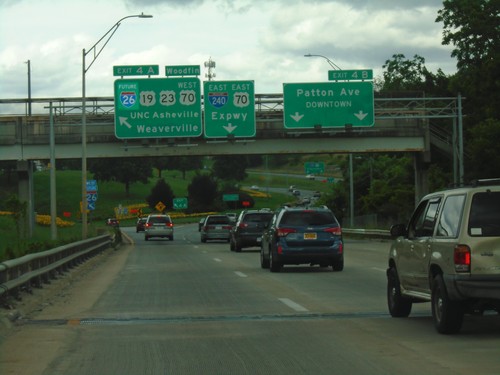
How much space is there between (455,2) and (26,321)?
53.9 m

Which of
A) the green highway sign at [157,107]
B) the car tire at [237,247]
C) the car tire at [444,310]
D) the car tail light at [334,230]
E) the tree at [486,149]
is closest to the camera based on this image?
the car tire at [444,310]

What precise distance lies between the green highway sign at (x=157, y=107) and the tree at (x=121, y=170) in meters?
95.5

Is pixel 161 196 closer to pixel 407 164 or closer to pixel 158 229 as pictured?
pixel 407 164

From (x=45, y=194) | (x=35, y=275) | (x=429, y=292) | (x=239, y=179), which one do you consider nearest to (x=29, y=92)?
(x=45, y=194)

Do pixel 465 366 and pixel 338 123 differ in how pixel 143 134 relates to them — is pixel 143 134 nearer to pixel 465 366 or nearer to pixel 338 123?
pixel 338 123

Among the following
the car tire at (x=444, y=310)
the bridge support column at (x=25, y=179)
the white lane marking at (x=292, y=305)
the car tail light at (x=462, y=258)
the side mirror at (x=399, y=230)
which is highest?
the bridge support column at (x=25, y=179)

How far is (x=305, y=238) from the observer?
23.9m

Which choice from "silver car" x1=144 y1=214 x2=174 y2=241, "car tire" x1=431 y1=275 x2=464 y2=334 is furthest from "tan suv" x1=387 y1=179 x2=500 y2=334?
"silver car" x1=144 y1=214 x2=174 y2=241

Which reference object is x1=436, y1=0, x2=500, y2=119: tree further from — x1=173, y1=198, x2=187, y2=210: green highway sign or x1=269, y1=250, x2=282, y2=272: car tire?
x1=173, y1=198, x2=187, y2=210: green highway sign

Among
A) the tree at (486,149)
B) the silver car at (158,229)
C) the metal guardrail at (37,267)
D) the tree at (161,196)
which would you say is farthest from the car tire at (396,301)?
the tree at (161,196)

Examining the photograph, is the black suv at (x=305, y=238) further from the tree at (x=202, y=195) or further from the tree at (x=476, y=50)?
the tree at (x=202, y=195)

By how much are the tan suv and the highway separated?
413 millimetres

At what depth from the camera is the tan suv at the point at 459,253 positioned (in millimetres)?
10336

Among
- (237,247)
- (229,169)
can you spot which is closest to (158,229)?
(237,247)
